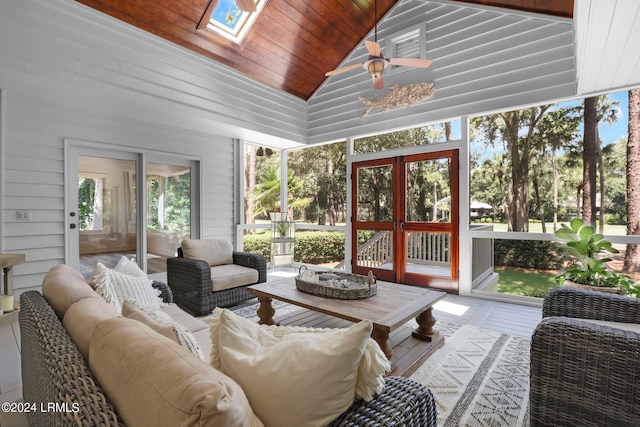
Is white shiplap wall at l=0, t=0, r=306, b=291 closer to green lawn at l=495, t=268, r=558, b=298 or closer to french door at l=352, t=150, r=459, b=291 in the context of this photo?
french door at l=352, t=150, r=459, b=291

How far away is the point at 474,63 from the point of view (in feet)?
13.8

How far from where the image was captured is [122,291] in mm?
1965

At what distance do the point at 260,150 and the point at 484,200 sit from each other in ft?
13.6

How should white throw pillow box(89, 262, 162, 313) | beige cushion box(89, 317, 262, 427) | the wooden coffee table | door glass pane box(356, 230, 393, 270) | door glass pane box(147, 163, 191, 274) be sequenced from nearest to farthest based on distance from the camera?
1. beige cushion box(89, 317, 262, 427)
2. white throw pillow box(89, 262, 162, 313)
3. the wooden coffee table
4. door glass pane box(147, 163, 191, 274)
5. door glass pane box(356, 230, 393, 270)

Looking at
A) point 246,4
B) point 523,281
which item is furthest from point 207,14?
point 523,281

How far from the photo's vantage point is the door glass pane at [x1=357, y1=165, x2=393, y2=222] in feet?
16.6

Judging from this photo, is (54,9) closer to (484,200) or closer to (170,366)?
(170,366)

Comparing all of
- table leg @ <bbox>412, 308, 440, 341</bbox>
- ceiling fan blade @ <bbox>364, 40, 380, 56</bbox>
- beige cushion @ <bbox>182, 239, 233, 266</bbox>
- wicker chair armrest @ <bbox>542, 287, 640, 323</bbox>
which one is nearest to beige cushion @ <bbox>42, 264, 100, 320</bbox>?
beige cushion @ <bbox>182, 239, 233, 266</bbox>

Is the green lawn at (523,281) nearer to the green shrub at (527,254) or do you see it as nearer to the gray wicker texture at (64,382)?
the green shrub at (527,254)

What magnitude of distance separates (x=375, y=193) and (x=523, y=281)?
2.53 meters

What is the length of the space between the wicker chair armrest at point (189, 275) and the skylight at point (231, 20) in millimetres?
3029

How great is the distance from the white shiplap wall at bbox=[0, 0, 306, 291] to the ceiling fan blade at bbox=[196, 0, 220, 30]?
15.6 inches

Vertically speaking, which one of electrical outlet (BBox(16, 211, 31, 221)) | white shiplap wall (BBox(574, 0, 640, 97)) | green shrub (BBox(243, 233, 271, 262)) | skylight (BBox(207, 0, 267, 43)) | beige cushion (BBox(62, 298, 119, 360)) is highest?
skylight (BBox(207, 0, 267, 43))

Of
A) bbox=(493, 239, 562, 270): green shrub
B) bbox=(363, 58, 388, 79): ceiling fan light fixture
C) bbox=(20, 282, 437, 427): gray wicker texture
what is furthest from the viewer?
bbox=(493, 239, 562, 270): green shrub
